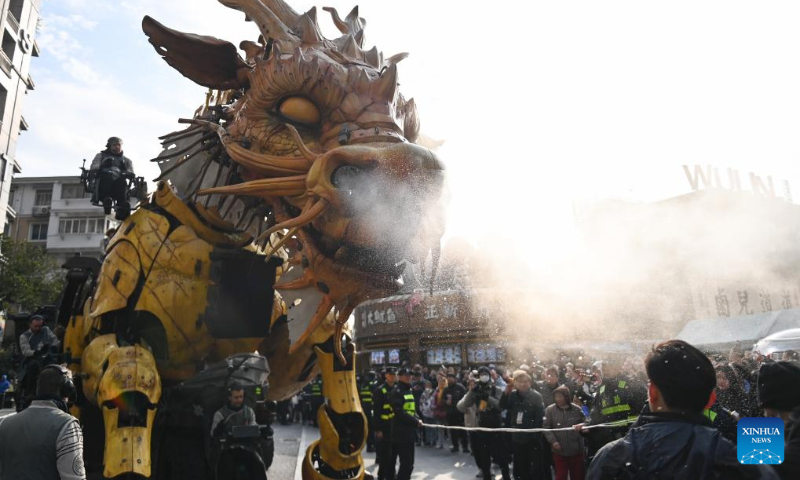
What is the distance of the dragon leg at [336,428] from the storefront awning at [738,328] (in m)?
13.0

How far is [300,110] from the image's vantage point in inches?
125

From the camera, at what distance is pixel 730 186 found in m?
18.3

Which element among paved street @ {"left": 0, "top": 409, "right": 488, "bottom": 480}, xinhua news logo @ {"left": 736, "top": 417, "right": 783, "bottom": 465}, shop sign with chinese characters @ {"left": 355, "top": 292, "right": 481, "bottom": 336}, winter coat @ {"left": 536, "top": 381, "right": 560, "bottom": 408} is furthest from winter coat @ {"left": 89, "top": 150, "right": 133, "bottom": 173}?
shop sign with chinese characters @ {"left": 355, "top": 292, "right": 481, "bottom": 336}

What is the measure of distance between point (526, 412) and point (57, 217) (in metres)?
45.8

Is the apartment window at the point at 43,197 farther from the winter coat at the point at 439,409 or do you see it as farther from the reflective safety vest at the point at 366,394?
the winter coat at the point at 439,409

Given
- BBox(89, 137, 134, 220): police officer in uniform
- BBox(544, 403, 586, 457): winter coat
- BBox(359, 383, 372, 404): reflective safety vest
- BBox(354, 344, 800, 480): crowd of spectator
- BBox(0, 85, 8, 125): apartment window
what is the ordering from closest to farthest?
1. BBox(89, 137, 134, 220): police officer in uniform
2. BBox(354, 344, 800, 480): crowd of spectator
3. BBox(544, 403, 586, 457): winter coat
4. BBox(359, 383, 372, 404): reflective safety vest
5. BBox(0, 85, 8, 125): apartment window

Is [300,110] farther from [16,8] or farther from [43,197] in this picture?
[43,197]

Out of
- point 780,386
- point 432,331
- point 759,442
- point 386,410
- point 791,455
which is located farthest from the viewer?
point 432,331

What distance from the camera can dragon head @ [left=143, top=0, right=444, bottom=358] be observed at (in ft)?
9.36

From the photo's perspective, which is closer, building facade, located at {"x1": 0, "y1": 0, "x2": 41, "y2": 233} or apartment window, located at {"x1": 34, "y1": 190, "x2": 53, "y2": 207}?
building facade, located at {"x1": 0, "y1": 0, "x2": 41, "y2": 233}

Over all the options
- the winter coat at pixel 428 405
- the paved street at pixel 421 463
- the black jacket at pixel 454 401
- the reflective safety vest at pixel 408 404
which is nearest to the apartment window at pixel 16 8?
the paved street at pixel 421 463

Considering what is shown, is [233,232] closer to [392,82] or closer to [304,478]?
[392,82]

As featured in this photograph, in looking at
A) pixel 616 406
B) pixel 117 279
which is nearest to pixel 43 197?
pixel 117 279

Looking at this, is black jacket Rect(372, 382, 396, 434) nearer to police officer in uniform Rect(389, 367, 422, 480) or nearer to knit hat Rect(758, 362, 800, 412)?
police officer in uniform Rect(389, 367, 422, 480)
